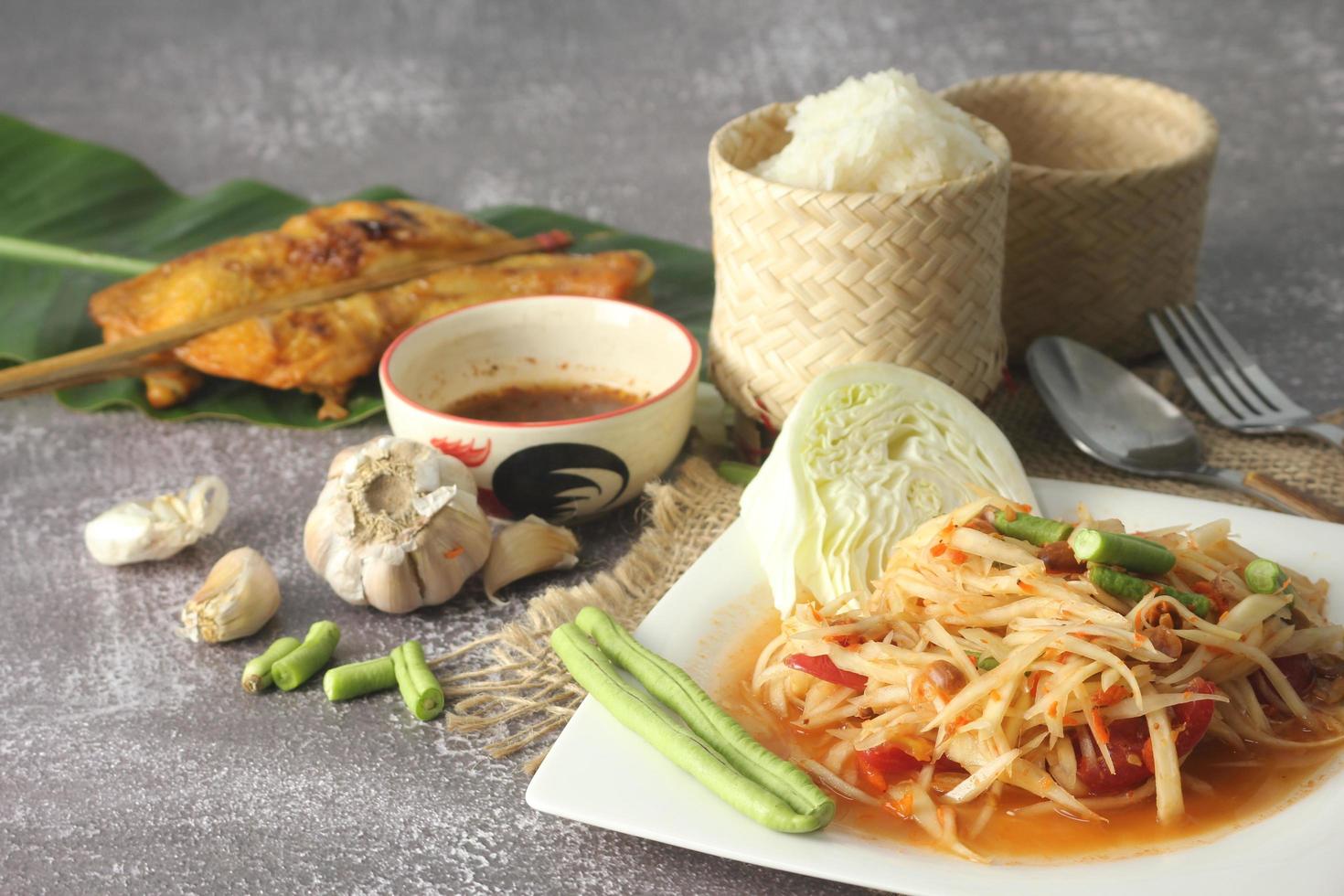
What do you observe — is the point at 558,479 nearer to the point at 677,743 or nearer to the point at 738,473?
the point at 738,473

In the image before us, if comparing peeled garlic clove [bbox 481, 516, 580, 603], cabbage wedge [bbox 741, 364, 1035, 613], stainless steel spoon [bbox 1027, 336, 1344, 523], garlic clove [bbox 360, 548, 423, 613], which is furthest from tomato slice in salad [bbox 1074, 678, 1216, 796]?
garlic clove [bbox 360, 548, 423, 613]

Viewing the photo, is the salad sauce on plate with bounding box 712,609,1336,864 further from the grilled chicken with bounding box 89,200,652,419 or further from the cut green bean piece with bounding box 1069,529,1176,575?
the grilled chicken with bounding box 89,200,652,419

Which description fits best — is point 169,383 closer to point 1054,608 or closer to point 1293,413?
point 1054,608

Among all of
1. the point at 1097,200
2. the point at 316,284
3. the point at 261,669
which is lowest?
the point at 261,669

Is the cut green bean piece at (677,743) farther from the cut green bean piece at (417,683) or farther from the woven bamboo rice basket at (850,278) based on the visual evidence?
the woven bamboo rice basket at (850,278)

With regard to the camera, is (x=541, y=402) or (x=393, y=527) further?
(x=541, y=402)

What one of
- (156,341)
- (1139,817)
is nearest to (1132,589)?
(1139,817)

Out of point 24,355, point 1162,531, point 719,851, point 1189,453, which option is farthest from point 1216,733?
point 24,355
